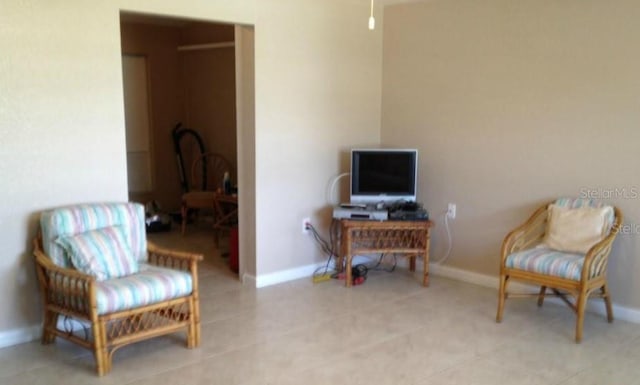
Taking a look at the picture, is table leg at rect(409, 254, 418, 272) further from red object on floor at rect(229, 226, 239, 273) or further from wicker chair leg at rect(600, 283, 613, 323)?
wicker chair leg at rect(600, 283, 613, 323)

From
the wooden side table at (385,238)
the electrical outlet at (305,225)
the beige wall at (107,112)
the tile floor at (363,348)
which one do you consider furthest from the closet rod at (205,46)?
the tile floor at (363,348)

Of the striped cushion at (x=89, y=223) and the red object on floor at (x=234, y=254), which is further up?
the striped cushion at (x=89, y=223)

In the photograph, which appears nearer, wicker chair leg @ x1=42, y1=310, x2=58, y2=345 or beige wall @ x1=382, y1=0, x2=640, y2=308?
wicker chair leg @ x1=42, y1=310, x2=58, y2=345

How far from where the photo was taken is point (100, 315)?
294 centimetres

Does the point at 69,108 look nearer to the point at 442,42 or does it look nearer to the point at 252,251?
the point at 252,251

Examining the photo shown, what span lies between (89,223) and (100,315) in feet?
2.14

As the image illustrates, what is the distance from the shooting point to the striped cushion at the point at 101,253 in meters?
3.16

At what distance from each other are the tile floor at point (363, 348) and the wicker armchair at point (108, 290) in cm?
15

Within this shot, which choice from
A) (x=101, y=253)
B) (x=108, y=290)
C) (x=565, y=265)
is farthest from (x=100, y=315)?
(x=565, y=265)

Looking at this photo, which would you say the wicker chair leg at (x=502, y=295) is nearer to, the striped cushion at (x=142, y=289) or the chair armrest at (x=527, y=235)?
the chair armrest at (x=527, y=235)

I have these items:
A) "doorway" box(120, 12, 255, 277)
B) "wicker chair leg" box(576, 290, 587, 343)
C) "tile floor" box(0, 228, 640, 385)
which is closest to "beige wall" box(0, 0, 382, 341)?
"tile floor" box(0, 228, 640, 385)

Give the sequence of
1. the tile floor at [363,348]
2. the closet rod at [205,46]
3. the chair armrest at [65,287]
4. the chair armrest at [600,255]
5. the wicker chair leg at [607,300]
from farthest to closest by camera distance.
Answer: the closet rod at [205,46]
the wicker chair leg at [607,300]
the chair armrest at [600,255]
the tile floor at [363,348]
the chair armrest at [65,287]

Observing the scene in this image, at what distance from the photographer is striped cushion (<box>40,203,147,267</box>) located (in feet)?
10.6

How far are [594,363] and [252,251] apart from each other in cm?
250
